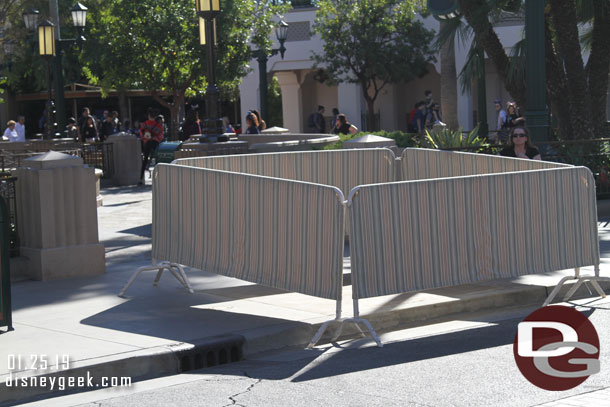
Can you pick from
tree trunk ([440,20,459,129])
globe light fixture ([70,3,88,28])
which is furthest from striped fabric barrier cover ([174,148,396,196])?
globe light fixture ([70,3,88,28])

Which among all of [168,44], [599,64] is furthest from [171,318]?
[168,44]

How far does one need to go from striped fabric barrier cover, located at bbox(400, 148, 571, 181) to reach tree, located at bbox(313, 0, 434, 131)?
25190 mm

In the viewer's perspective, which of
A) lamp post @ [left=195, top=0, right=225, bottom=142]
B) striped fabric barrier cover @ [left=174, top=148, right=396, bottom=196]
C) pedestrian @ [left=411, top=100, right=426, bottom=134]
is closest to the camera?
striped fabric barrier cover @ [left=174, top=148, right=396, bottom=196]

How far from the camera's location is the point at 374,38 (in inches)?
1481

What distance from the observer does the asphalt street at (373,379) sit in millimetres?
6586

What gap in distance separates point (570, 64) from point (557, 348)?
38.4 ft

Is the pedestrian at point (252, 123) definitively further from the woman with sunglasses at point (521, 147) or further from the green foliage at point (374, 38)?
the green foliage at point (374, 38)

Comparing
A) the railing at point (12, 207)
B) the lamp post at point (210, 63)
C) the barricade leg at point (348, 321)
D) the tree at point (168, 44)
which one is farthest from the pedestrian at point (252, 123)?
the barricade leg at point (348, 321)

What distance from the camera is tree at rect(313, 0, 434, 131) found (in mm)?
37625

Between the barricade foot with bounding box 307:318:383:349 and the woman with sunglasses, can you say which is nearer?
the barricade foot with bounding box 307:318:383:349

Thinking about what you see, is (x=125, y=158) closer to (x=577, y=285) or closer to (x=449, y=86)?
(x=449, y=86)

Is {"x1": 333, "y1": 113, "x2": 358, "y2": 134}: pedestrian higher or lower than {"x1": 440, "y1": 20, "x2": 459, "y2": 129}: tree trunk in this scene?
lower

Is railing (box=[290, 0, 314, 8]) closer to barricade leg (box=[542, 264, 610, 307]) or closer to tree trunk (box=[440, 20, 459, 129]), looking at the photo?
tree trunk (box=[440, 20, 459, 129])

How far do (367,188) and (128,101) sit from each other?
44.8 meters
